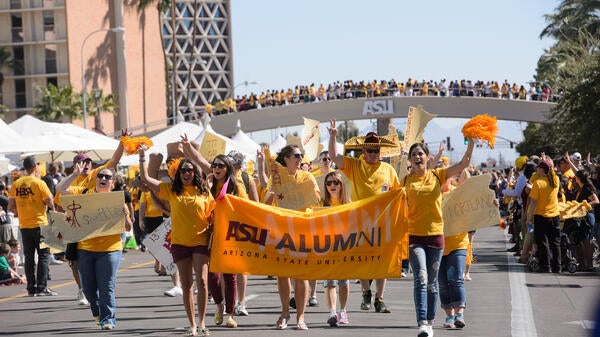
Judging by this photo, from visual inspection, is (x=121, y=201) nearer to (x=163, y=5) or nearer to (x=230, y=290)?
(x=230, y=290)

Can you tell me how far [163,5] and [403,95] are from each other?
20.9 m

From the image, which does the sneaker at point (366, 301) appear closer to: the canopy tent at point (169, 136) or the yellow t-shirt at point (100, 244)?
the yellow t-shirt at point (100, 244)

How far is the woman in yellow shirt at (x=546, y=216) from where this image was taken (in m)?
18.8

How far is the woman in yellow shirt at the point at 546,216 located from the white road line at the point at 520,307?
0.50 m

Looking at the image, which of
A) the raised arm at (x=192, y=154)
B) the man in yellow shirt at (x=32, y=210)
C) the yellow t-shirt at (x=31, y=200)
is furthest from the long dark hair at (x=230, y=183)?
the yellow t-shirt at (x=31, y=200)

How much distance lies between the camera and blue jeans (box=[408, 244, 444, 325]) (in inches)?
440

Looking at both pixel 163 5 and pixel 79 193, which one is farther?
pixel 163 5

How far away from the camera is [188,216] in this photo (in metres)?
11.4

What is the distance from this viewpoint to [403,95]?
81.1m

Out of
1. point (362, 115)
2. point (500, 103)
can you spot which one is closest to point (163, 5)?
point (362, 115)

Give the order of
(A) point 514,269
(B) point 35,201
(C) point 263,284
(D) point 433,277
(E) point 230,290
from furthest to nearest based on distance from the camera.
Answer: (A) point 514,269 → (C) point 263,284 → (B) point 35,201 → (E) point 230,290 → (D) point 433,277

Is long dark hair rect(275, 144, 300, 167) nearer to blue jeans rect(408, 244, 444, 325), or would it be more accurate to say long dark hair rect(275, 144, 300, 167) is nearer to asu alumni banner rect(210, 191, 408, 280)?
asu alumni banner rect(210, 191, 408, 280)

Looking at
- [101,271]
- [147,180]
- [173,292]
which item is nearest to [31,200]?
[173,292]

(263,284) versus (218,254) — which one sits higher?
(218,254)
